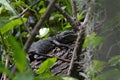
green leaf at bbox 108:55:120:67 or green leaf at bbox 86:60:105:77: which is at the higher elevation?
green leaf at bbox 86:60:105:77

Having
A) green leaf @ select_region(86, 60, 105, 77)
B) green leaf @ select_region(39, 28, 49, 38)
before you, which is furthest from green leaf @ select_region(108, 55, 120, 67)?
green leaf @ select_region(39, 28, 49, 38)

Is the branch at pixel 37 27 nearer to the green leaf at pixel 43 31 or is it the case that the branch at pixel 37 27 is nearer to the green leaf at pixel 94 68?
the green leaf at pixel 94 68

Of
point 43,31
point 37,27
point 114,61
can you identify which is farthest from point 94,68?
point 43,31

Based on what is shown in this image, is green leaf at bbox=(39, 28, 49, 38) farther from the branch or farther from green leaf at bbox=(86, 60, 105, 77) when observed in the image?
the branch

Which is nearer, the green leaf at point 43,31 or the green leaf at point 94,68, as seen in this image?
the green leaf at point 94,68

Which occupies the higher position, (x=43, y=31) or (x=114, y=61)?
(x=43, y=31)

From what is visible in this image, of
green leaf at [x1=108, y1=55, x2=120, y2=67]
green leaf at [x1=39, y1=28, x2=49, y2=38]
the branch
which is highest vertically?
green leaf at [x1=39, y1=28, x2=49, y2=38]

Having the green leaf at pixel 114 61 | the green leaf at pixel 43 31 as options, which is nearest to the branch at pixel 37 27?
the green leaf at pixel 114 61

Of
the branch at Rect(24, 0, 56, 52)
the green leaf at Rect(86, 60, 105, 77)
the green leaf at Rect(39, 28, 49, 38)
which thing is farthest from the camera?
the green leaf at Rect(39, 28, 49, 38)

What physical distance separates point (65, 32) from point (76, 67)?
3.54ft

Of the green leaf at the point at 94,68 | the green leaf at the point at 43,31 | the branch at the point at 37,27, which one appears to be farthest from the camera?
the green leaf at the point at 43,31

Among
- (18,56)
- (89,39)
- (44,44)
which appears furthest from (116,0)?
(44,44)

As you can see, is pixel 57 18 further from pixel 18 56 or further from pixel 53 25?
pixel 18 56

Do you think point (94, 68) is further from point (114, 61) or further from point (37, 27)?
point (37, 27)
